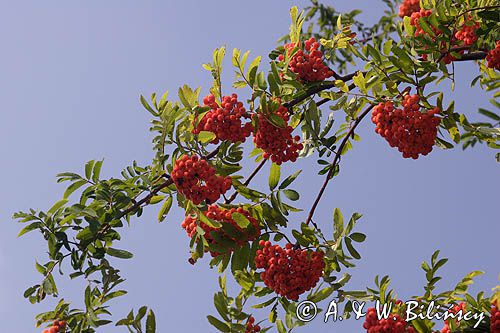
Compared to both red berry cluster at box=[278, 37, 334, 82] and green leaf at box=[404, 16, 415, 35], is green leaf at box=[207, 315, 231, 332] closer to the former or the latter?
red berry cluster at box=[278, 37, 334, 82]

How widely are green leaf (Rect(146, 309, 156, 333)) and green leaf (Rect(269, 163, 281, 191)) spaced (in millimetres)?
920

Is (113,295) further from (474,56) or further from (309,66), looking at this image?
(474,56)

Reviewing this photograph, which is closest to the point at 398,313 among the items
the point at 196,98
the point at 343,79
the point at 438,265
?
the point at 438,265

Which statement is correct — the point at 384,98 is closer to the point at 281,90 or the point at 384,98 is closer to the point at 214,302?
the point at 281,90

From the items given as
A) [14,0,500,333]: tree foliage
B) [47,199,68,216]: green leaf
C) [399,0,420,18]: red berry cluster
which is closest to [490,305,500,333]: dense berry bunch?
[14,0,500,333]: tree foliage

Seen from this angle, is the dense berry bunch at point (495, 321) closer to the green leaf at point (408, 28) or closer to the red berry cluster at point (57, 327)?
the green leaf at point (408, 28)

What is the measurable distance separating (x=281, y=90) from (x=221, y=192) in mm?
721

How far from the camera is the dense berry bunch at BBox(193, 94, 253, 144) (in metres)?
3.57

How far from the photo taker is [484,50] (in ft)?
13.7

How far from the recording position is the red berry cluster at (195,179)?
3432 mm

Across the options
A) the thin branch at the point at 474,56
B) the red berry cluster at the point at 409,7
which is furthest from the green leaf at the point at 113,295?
the red berry cluster at the point at 409,7

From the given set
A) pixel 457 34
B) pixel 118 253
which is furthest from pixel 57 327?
pixel 457 34

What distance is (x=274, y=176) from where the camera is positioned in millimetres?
3789
